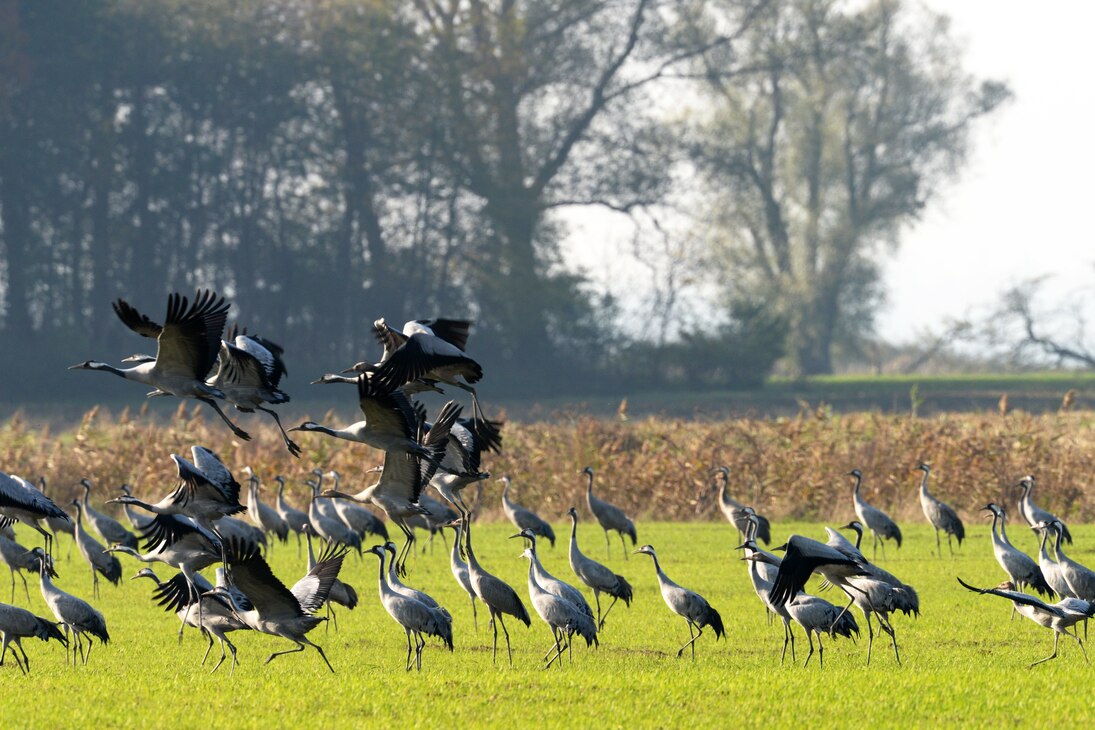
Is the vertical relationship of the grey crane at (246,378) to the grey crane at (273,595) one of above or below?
above

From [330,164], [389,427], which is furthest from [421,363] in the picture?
[330,164]

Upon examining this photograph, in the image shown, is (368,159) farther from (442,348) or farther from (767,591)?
(442,348)

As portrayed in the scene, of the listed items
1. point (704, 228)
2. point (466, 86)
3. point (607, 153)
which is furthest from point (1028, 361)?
point (466, 86)

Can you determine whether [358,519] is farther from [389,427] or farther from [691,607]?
[389,427]

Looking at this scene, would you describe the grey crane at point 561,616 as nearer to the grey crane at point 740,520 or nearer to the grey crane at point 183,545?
the grey crane at point 183,545

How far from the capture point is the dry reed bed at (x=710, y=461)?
2491 cm

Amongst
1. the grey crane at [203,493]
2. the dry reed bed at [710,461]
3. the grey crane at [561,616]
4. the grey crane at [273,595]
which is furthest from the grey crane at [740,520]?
the grey crane at [203,493]

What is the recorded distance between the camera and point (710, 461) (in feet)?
85.7

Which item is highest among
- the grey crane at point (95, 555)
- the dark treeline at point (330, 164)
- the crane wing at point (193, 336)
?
the dark treeline at point (330, 164)

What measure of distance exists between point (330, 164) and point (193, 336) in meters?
39.6

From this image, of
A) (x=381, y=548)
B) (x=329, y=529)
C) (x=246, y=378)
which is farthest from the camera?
(x=329, y=529)

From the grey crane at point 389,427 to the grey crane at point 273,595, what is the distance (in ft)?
5.02

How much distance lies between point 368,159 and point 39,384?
11739 mm

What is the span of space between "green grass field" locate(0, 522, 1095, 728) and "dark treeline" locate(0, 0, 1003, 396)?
31531 millimetres
